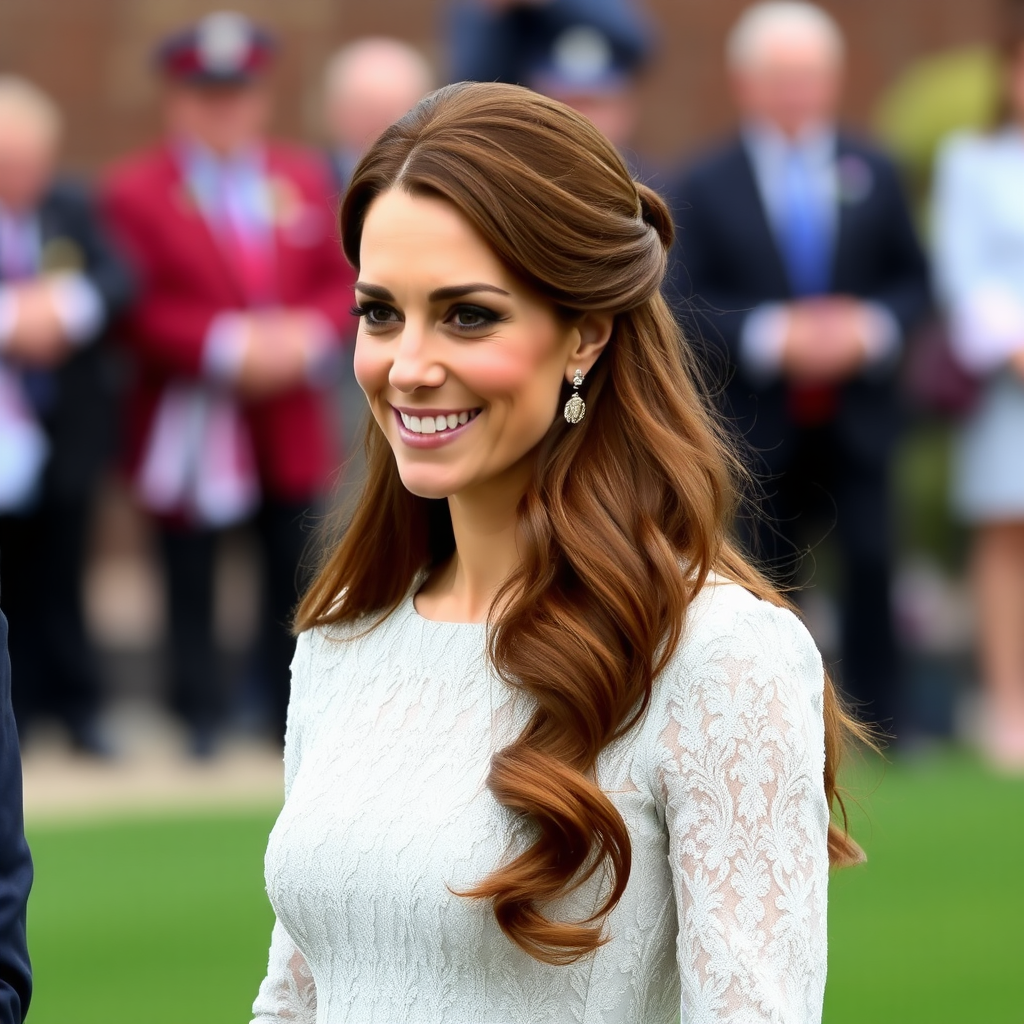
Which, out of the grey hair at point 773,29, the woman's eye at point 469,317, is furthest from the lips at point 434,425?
the grey hair at point 773,29

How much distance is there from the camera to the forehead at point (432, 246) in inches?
108

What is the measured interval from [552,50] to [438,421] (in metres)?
4.95

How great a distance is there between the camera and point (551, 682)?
8.95 feet

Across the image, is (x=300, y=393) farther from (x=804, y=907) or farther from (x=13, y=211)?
(x=804, y=907)

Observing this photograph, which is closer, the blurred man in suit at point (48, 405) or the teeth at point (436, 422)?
the teeth at point (436, 422)

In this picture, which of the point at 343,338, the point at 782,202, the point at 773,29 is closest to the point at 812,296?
the point at 782,202

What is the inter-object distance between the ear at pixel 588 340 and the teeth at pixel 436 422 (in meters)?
0.15

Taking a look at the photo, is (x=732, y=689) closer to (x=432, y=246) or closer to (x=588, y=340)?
(x=588, y=340)

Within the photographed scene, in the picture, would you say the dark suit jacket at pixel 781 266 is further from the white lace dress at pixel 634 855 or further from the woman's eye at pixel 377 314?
the white lace dress at pixel 634 855

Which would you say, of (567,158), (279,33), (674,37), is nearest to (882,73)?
(674,37)

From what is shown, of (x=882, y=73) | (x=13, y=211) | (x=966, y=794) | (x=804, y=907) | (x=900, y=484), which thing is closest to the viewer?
(x=804, y=907)

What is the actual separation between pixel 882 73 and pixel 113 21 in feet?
13.7

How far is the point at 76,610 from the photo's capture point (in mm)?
8352

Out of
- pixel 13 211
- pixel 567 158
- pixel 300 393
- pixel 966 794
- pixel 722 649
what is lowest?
pixel 966 794
